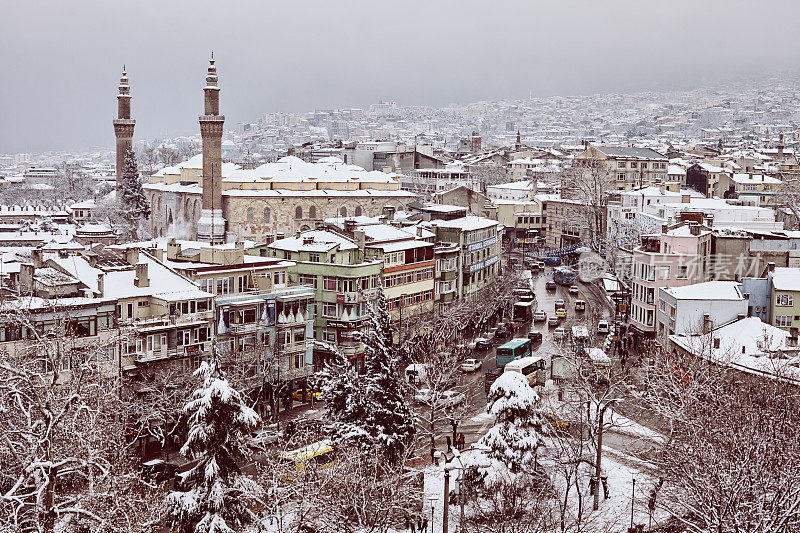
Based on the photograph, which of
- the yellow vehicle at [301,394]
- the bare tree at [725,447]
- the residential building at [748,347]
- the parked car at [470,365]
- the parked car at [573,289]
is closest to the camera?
the bare tree at [725,447]

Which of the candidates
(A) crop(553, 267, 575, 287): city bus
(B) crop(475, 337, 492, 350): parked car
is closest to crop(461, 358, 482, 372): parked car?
(B) crop(475, 337, 492, 350): parked car

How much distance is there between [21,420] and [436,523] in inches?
314

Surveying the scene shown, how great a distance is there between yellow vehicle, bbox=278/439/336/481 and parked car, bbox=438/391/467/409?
139 inches

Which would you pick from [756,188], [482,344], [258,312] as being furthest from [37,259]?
[756,188]

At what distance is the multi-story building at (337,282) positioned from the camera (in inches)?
1371

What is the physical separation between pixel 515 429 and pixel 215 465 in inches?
260

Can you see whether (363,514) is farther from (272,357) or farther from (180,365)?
(272,357)

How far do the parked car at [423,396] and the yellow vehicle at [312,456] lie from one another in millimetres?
4161

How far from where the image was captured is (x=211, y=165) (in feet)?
182

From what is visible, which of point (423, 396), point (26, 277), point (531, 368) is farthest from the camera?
point (531, 368)

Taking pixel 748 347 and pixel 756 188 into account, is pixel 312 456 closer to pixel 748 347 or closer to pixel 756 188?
pixel 748 347

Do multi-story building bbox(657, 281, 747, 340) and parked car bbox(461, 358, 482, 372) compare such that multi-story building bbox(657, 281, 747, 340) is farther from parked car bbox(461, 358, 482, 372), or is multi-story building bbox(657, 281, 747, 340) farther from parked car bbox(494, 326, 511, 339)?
parked car bbox(494, 326, 511, 339)

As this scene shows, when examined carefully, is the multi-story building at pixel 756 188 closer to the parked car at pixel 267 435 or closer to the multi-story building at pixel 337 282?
the multi-story building at pixel 337 282

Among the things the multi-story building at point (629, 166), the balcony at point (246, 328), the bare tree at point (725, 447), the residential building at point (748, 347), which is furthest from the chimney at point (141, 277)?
the multi-story building at point (629, 166)
